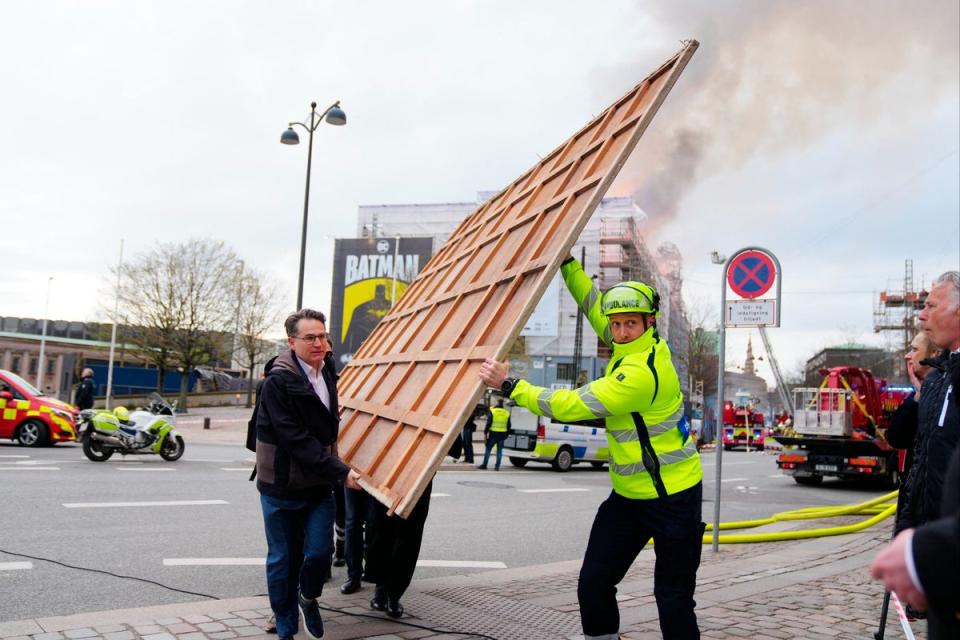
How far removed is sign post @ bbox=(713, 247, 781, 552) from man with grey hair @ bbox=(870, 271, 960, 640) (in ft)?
13.2

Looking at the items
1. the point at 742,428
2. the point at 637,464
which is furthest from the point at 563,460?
the point at 742,428

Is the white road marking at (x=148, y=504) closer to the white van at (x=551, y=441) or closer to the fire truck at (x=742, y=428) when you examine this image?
the white van at (x=551, y=441)

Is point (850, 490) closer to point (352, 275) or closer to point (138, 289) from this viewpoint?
point (138, 289)

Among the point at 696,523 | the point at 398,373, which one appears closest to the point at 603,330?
the point at 696,523

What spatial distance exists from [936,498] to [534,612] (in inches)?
101

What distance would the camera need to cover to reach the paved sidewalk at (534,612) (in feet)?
15.1

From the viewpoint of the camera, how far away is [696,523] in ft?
12.1

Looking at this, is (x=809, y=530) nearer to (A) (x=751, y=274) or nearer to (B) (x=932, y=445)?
(A) (x=751, y=274)

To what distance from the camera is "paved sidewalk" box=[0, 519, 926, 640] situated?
4.59 m

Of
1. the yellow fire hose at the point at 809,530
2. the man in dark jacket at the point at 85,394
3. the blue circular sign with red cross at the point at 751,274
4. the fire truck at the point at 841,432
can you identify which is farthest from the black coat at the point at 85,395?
the blue circular sign with red cross at the point at 751,274

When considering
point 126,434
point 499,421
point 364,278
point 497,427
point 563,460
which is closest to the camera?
point 126,434

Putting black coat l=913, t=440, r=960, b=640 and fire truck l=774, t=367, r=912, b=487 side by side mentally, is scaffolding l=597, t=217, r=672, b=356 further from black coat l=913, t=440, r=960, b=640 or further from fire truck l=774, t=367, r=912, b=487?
black coat l=913, t=440, r=960, b=640

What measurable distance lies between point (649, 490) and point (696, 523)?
27cm

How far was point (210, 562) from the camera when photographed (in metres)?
6.79
